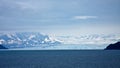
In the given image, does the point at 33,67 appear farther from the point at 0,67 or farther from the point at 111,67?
the point at 111,67

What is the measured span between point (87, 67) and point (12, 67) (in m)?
30.5

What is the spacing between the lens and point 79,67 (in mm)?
104562

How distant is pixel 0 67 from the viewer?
10694cm

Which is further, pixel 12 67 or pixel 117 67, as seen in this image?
pixel 12 67

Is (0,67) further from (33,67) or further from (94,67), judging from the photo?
(94,67)

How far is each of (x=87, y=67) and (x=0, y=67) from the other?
3538cm

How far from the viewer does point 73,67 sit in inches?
4080

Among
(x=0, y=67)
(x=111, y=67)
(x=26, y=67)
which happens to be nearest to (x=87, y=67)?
(x=111, y=67)

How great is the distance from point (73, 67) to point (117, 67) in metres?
17.0

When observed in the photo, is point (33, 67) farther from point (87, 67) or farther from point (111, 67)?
point (111, 67)

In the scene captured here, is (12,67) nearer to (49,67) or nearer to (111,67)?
(49,67)

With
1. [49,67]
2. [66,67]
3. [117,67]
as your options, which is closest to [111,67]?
[117,67]

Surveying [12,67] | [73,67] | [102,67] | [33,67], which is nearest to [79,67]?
[73,67]

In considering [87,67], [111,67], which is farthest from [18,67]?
[111,67]
